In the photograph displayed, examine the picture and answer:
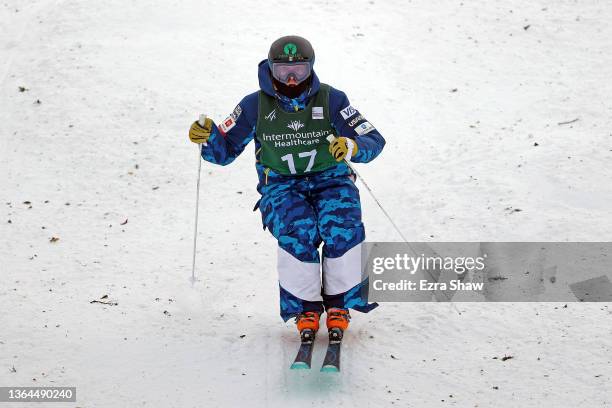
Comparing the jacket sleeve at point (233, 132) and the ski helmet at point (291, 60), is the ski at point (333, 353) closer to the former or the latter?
the jacket sleeve at point (233, 132)

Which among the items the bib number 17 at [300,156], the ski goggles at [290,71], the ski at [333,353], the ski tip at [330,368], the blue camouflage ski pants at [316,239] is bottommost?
the ski tip at [330,368]

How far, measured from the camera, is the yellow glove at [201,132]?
5.22 m

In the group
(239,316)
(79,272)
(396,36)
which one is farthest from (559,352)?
(396,36)

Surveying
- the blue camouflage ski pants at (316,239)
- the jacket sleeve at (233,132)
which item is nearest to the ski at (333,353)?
the blue camouflage ski pants at (316,239)

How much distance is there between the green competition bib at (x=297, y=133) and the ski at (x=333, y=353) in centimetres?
113

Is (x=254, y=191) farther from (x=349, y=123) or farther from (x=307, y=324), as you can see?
→ (x=307, y=324)

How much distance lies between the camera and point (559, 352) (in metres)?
4.87

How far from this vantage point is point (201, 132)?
5234mm

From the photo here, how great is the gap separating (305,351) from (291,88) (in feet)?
Result: 5.71

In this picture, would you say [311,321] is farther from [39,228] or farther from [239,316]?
[39,228]

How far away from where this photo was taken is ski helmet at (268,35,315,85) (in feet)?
16.3

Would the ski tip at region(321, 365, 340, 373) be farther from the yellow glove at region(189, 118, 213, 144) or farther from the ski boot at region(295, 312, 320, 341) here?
the yellow glove at region(189, 118, 213, 144)

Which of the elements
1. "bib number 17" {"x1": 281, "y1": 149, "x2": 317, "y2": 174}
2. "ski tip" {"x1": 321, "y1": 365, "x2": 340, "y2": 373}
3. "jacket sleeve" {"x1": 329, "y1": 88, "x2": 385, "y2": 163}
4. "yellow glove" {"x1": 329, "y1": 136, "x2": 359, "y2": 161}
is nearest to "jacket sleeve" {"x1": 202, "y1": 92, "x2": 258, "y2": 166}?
"bib number 17" {"x1": 281, "y1": 149, "x2": 317, "y2": 174}

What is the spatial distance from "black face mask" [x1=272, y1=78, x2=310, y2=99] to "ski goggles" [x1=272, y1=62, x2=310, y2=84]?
4 centimetres
